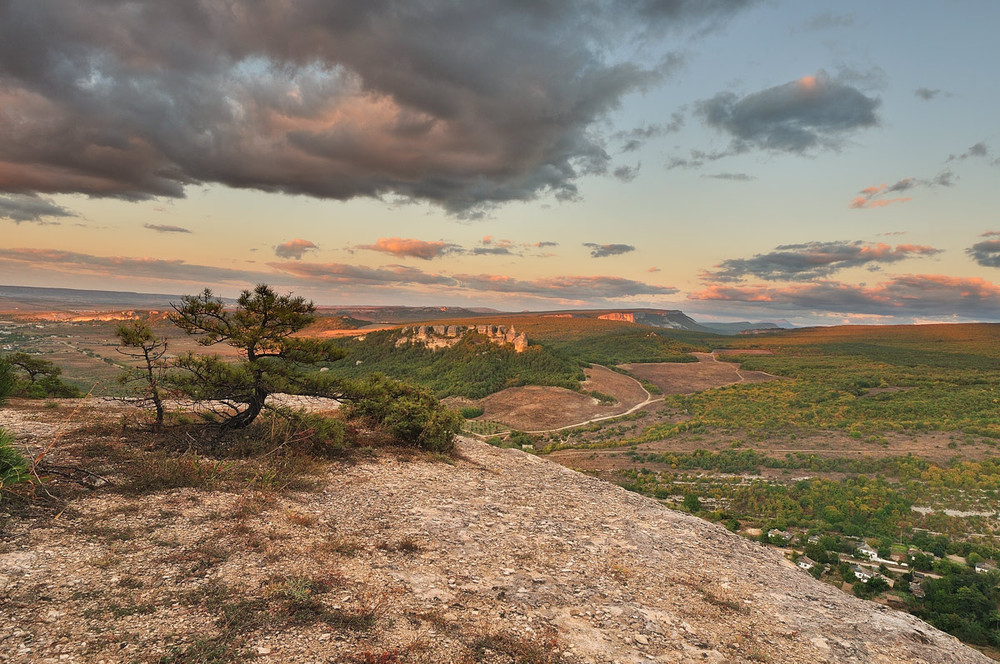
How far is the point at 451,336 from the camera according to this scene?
138 m

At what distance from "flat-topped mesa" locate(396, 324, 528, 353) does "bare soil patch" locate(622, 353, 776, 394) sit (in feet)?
146

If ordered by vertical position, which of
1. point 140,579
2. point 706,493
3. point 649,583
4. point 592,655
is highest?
point 140,579

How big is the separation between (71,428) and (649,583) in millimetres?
21268

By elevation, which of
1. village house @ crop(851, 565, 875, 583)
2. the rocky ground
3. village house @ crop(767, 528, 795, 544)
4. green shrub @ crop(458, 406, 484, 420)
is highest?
the rocky ground

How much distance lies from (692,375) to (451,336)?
84.1 meters

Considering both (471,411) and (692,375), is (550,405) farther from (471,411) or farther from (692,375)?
(692,375)

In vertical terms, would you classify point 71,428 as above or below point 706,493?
above

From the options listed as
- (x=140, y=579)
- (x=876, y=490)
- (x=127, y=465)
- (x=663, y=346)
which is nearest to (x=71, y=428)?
(x=127, y=465)

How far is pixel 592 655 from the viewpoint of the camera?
7383mm

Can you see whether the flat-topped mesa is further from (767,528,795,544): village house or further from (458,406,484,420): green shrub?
(767,528,795,544): village house

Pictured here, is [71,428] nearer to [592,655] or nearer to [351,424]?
[351,424]

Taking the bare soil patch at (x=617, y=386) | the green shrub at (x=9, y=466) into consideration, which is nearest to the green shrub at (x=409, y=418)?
the green shrub at (x=9, y=466)

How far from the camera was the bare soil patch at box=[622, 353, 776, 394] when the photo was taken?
12450 centimetres

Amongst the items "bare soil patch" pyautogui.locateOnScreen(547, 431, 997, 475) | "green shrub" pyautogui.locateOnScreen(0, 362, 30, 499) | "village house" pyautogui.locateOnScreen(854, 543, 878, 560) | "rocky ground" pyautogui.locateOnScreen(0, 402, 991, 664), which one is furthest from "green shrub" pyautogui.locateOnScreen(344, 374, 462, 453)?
"bare soil patch" pyautogui.locateOnScreen(547, 431, 997, 475)
